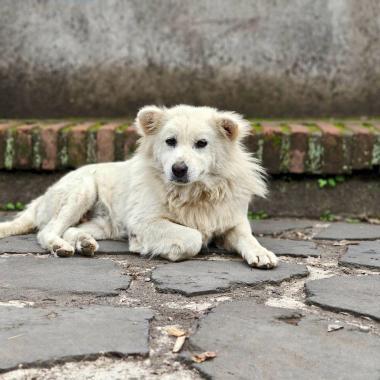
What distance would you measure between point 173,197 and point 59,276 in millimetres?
1096

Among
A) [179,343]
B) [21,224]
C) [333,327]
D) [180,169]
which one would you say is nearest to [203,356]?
[179,343]

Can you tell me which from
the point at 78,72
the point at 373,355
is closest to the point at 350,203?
the point at 78,72

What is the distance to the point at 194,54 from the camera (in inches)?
233

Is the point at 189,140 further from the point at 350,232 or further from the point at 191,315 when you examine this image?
the point at 191,315

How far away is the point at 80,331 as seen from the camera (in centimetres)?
273

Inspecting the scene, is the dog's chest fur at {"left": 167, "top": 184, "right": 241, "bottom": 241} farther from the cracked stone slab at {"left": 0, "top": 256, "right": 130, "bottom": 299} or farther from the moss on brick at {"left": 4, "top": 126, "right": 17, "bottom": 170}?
the moss on brick at {"left": 4, "top": 126, "right": 17, "bottom": 170}

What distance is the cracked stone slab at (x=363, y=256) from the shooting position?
3986mm

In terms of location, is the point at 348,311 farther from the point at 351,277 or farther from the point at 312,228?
the point at 312,228

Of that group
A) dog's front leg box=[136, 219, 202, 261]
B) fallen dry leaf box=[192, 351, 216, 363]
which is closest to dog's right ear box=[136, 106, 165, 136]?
dog's front leg box=[136, 219, 202, 261]

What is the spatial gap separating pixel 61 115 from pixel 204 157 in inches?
82.9

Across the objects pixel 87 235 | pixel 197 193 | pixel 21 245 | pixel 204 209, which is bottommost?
pixel 21 245

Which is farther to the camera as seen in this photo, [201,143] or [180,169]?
[201,143]

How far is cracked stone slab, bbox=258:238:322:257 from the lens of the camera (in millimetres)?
4262

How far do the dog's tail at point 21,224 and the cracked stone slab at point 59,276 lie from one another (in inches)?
28.2
